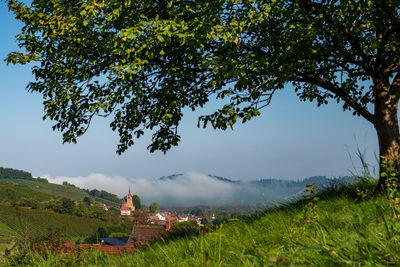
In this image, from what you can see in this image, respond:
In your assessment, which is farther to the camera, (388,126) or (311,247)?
(388,126)

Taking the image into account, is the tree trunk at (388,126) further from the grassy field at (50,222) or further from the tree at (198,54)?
the grassy field at (50,222)

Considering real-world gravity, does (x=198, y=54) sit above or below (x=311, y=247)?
above

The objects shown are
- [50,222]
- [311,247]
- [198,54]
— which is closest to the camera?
[311,247]

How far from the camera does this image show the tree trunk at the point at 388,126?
10469 millimetres

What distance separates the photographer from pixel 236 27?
827 cm

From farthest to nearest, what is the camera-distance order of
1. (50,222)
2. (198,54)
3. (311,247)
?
(50,222) → (198,54) → (311,247)

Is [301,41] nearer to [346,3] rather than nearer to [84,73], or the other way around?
[346,3]

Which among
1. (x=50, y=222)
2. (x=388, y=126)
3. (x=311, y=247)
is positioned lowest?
(x=50, y=222)

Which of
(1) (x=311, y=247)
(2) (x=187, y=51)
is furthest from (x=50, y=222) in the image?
(1) (x=311, y=247)

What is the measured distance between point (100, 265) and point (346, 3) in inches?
328

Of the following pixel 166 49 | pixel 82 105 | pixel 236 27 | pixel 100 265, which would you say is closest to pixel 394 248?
pixel 100 265

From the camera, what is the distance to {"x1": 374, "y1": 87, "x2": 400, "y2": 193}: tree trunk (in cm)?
1047

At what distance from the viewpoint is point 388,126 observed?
34.9 ft

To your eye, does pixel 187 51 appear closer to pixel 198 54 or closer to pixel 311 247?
pixel 198 54
